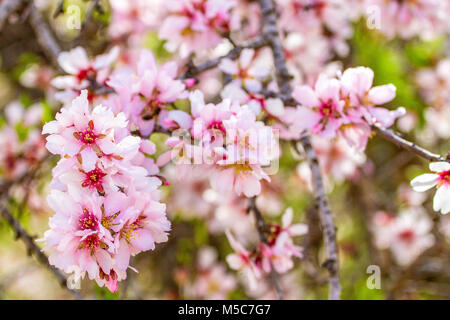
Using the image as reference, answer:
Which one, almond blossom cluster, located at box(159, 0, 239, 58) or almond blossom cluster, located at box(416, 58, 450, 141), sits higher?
almond blossom cluster, located at box(159, 0, 239, 58)

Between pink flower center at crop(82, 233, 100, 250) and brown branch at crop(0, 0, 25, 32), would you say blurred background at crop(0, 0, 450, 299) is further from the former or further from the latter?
pink flower center at crop(82, 233, 100, 250)

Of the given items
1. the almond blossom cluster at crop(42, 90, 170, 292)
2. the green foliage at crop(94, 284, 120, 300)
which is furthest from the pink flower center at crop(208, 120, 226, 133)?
the green foliage at crop(94, 284, 120, 300)

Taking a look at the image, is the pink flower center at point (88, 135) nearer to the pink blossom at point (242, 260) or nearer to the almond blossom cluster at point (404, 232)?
the pink blossom at point (242, 260)

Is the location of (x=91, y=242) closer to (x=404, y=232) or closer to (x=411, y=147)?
(x=411, y=147)

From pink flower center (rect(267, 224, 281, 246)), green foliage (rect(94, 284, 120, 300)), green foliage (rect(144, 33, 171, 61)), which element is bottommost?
green foliage (rect(94, 284, 120, 300))

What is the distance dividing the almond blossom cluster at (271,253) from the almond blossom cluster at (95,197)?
38 cm

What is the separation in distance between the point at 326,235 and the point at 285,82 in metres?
0.41

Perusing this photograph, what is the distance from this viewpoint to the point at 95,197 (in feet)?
2.80

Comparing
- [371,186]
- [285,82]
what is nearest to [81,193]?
[285,82]

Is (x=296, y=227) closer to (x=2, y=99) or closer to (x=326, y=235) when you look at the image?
(x=326, y=235)

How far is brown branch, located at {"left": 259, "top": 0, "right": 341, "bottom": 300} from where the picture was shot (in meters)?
1.18

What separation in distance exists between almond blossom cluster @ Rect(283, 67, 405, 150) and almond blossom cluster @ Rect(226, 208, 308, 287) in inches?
10.1

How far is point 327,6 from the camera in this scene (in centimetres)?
179

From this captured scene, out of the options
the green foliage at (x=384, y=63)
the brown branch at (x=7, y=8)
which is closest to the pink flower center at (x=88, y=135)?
the brown branch at (x=7, y=8)
